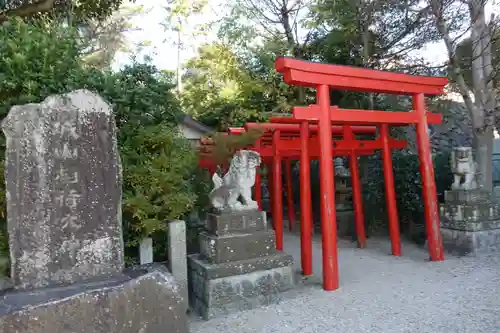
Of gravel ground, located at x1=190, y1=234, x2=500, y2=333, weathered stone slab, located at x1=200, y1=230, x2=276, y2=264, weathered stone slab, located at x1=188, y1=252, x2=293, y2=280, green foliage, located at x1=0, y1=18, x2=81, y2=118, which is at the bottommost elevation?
gravel ground, located at x1=190, y1=234, x2=500, y2=333

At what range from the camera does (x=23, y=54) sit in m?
4.19

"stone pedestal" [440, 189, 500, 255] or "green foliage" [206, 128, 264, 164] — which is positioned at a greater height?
"green foliage" [206, 128, 264, 164]

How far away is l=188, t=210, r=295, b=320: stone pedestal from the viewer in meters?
4.57

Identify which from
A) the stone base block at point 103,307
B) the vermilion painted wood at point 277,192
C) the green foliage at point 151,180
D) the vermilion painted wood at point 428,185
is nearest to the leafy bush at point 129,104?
the green foliage at point 151,180

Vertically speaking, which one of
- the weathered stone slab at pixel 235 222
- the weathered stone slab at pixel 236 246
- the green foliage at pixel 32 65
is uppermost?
the green foliage at pixel 32 65

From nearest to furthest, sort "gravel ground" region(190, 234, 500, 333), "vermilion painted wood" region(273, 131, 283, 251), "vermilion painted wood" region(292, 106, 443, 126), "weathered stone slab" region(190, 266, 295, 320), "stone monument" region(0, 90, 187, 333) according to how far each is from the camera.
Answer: "stone monument" region(0, 90, 187, 333)
"gravel ground" region(190, 234, 500, 333)
"weathered stone slab" region(190, 266, 295, 320)
"vermilion painted wood" region(292, 106, 443, 126)
"vermilion painted wood" region(273, 131, 283, 251)

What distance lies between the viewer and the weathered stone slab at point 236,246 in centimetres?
469

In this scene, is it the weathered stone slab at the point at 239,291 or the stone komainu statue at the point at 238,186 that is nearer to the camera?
the weathered stone slab at the point at 239,291

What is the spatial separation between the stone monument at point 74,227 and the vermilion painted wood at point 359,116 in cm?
262

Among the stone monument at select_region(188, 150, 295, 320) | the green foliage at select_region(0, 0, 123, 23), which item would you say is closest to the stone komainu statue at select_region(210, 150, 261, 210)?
the stone monument at select_region(188, 150, 295, 320)

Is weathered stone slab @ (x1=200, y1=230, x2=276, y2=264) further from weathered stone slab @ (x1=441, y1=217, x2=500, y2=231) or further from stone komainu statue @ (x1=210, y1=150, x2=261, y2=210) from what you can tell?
weathered stone slab @ (x1=441, y1=217, x2=500, y2=231)

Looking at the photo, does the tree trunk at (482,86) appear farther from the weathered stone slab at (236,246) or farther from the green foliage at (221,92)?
the weathered stone slab at (236,246)

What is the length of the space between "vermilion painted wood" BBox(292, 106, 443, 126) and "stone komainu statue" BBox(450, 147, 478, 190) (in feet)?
3.38

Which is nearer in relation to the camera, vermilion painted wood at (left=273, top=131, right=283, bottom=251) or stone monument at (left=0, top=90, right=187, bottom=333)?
stone monument at (left=0, top=90, right=187, bottom=333)
